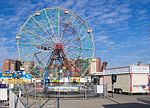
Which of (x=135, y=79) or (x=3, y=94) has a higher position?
(x=135, y=79)

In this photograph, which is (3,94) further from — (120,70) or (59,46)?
(59,46)

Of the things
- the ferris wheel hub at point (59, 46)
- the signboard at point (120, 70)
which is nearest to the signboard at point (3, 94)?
the signboard at point (120, 70)

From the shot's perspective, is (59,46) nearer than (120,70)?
No

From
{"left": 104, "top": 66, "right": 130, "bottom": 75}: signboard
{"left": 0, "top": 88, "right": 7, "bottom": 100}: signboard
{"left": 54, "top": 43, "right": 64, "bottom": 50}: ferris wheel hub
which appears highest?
{"left": 54, "top": 43, "right": 64, "bottom": 50}: ferris wheel hub

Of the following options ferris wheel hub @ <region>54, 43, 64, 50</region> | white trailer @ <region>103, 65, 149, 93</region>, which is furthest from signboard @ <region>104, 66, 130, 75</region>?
ferris wheel hub @ <region>54, 43, 64, 50</region>

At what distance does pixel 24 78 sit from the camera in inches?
3258

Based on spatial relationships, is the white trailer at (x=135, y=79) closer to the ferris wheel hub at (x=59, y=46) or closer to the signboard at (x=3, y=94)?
the ferris wheel hub at (x=59, y=46)

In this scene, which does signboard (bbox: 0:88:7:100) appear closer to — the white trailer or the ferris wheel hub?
the white trailer

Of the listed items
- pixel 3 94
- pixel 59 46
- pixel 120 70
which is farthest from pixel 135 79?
pixel 3 94

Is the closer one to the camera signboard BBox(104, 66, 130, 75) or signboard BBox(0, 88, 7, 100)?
signboard BBox(0, 88, 7, 100)

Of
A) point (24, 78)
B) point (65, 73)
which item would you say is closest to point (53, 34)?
point (65, 73)

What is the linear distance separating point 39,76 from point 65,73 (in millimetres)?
4952

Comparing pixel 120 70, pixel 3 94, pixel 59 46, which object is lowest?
pixel 3 94

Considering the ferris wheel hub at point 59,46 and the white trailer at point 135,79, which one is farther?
the ferris wheel hub at point 59,46
